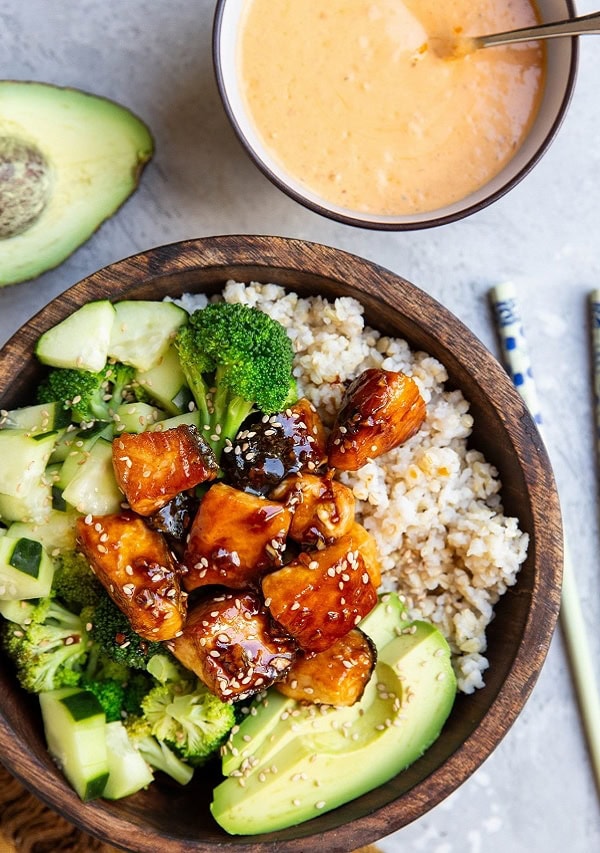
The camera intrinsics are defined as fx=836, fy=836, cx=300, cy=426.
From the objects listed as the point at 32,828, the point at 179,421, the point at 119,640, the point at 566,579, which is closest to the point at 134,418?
the point at 179,421

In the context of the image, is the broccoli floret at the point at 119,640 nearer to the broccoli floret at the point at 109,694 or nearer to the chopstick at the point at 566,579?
the broccoli floret at the point at 109,694

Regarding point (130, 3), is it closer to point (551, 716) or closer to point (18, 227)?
point (18, 227)

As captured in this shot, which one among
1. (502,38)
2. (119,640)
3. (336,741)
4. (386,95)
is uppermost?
(502,38)

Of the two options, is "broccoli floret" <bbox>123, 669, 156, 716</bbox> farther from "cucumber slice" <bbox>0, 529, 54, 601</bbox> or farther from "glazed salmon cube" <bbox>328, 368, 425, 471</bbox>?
"glazed salmon cube" <bbox>328, 368, 425, 471</bbox>

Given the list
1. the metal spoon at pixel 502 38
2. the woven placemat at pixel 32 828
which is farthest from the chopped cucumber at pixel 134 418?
the metal spoon at pixel 502 38

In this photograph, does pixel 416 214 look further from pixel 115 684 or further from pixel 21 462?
pixel 115 684

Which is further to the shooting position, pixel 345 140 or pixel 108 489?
pixel 345 140

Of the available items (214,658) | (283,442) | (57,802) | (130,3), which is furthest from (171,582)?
(130,3)

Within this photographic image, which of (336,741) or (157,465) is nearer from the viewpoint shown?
(157,465)
